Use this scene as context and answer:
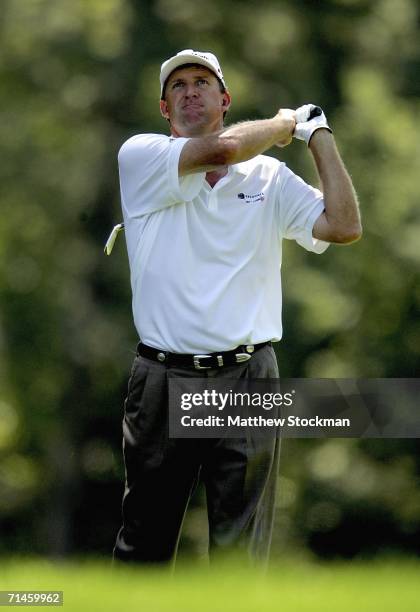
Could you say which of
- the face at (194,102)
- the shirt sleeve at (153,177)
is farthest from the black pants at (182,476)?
the face at (194,102)

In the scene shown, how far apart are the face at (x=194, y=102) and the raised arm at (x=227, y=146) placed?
0.92ft

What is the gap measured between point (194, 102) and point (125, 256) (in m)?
8.53

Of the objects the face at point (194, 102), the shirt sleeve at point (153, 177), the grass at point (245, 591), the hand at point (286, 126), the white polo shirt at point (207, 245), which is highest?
the face at point (194, 102)

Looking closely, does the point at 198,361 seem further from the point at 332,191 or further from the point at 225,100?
the point at 225,100

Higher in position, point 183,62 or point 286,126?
point 183,62

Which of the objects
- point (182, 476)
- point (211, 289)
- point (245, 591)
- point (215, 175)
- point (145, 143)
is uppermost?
point (145, 143)

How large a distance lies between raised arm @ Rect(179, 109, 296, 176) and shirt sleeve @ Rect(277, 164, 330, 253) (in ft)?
0.62

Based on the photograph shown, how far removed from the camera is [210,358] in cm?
466

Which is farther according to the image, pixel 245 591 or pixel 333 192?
pixel 333 192

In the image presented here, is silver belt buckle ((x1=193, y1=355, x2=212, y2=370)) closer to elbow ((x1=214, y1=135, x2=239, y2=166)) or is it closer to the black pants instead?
the black pants

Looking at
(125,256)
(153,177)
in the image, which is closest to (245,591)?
(153,177)

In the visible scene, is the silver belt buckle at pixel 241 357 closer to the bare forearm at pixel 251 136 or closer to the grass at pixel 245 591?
the bare forearm at pixel 251 136

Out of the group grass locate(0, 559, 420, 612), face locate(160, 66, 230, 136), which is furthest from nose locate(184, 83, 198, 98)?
grass locate(0, 559, 420, 612)

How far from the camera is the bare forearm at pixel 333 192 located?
15.8 ft
